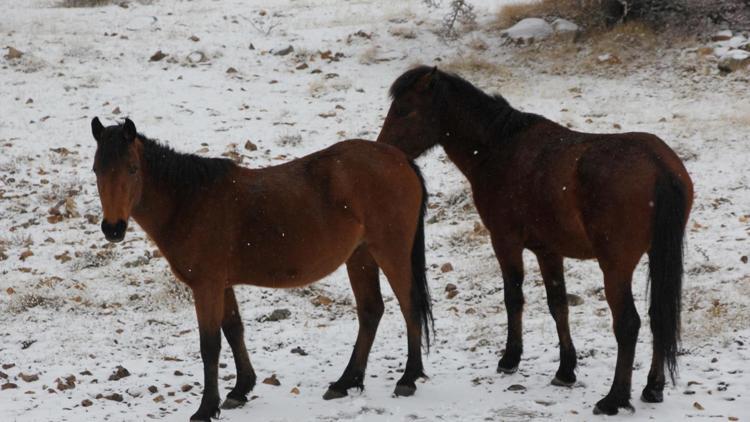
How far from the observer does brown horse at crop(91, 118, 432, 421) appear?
18.1 feet

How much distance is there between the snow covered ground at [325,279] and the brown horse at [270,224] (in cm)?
50

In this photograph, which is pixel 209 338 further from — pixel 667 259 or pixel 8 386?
pixel 667 259

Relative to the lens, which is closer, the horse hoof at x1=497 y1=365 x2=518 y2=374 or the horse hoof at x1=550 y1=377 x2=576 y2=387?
the horse hoof at x1=550 y1=377 x2=576 y2=387

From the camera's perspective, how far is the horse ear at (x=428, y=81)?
258 inches

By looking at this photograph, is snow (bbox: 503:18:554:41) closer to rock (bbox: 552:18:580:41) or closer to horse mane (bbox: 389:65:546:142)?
rock (bbox: 552:18:580:41)

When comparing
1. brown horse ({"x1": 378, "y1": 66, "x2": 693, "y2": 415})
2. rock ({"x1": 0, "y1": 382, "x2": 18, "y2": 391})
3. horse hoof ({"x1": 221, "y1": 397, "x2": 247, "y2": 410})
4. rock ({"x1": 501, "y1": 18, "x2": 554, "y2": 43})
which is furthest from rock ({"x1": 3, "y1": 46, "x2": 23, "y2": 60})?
horse hoof ({"x1": 221, "y1": 397, "x2": 247, "y2": 410})

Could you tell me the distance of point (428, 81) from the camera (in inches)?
259

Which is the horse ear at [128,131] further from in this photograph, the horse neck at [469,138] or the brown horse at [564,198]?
the horse neck at [469,138]

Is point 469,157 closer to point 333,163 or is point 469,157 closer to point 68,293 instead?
point 333,163

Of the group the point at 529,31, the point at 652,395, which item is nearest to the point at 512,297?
the point at 652,395

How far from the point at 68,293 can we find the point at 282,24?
11.4 metres

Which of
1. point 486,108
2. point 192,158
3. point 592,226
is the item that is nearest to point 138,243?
point 192,158

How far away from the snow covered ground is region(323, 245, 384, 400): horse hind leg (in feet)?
0.77

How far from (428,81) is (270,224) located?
71.7 inches
